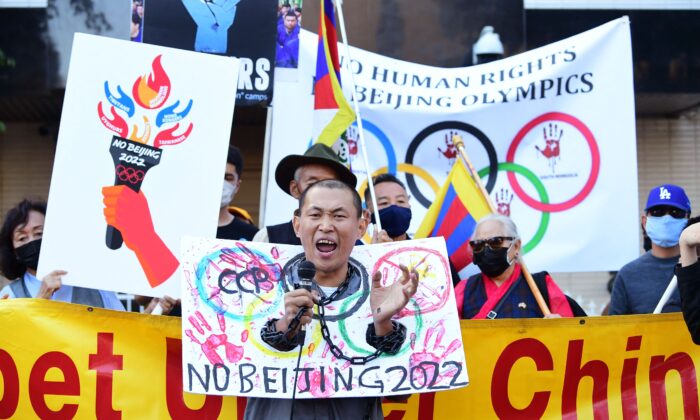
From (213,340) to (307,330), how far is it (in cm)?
34

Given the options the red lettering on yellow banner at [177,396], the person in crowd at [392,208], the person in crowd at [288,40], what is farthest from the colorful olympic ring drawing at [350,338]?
the person in crowd at [288,40]

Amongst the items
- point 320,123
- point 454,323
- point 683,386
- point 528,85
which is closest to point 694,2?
point 528,85

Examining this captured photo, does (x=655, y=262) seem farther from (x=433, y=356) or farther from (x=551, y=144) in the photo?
(x=433, y=356)

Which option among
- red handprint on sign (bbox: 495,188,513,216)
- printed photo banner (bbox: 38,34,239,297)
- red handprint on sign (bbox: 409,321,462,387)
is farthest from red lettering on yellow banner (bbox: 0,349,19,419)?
red handprint on sign (bbox: 495,188,513,216)

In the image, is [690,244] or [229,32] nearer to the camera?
[690,244]

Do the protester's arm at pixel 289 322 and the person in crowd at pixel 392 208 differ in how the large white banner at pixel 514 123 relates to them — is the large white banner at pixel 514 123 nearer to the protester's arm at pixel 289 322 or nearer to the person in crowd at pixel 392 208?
the person in crowd at pixel 392 208

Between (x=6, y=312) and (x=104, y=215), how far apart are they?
1.95 ft

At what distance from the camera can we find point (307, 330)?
11.7ft

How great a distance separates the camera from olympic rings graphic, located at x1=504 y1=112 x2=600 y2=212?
21.5 ft

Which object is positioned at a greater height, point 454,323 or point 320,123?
point 320,123

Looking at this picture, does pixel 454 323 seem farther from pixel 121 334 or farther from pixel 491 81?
pixel 491 81

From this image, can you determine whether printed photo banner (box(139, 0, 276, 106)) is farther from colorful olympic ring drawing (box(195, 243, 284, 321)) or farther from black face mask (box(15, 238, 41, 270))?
colorful olympic ring drawing (box(195, 243, 284, 321))

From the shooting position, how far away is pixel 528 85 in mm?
6680

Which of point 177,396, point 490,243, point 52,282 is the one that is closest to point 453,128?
point 490,243
